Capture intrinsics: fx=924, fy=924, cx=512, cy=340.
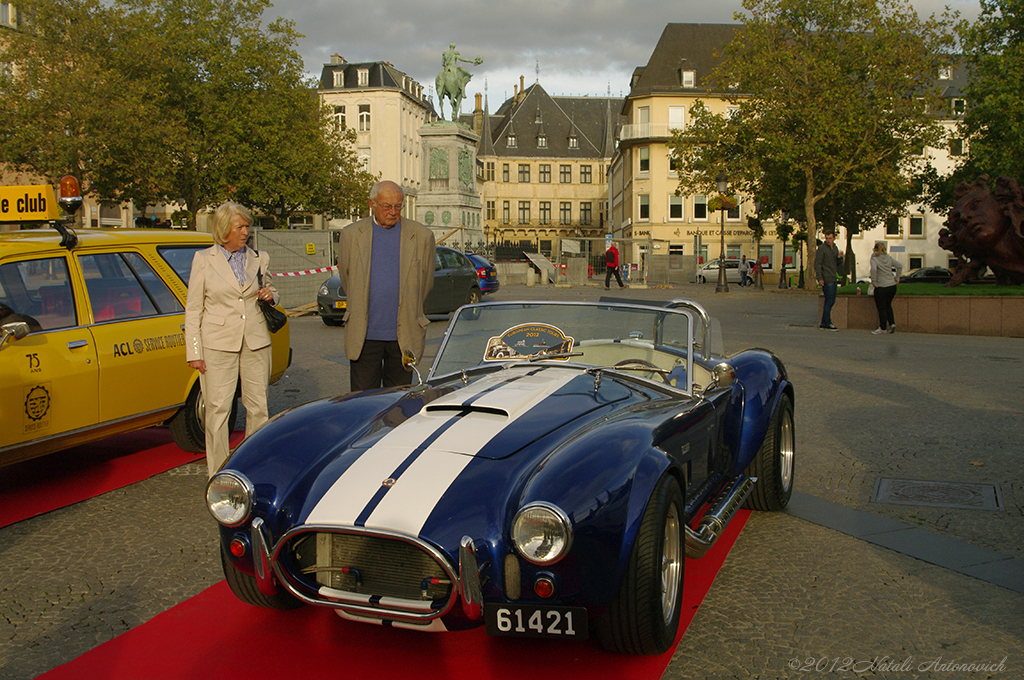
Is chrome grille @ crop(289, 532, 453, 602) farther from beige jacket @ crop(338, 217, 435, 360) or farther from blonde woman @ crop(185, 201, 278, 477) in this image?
beige jacket @ crop(338, 217, 435, 360)

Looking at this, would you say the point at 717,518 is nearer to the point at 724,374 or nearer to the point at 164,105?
the point at 724,374

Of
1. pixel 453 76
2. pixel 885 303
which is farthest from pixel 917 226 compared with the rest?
pixel 885 303

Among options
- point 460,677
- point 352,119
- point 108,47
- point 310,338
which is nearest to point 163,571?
Result: point 460,677

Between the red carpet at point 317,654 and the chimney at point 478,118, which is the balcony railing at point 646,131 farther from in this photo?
the red carpet at point 317,654

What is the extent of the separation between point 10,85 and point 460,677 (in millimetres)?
34136

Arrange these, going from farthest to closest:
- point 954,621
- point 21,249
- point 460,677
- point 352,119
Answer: point 352,119 < point 21,249 < point 954,621 < point 460,677

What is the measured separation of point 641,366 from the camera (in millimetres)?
4707

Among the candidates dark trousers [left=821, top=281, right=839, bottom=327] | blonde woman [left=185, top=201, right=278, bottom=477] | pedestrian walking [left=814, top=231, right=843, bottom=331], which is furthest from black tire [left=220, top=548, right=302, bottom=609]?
dark trousers [left=821, top=281, right=839, bottom=327]

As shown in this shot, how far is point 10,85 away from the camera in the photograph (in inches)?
1235

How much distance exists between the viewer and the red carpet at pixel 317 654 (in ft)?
11.2

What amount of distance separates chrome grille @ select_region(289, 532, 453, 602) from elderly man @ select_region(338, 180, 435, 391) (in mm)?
Result: 2696

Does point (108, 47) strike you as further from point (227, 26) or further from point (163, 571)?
point (163, 571)

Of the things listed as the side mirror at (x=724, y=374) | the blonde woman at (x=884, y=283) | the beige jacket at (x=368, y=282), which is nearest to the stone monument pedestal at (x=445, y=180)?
the blonde woman at (x=884, y=283)

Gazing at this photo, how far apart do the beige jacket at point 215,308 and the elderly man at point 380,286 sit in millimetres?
653
